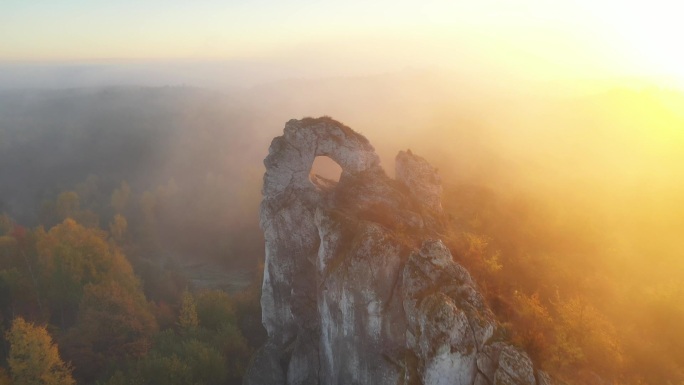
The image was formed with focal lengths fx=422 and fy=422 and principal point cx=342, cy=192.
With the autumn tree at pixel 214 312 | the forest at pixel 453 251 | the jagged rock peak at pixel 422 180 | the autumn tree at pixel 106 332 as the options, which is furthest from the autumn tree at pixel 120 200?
the jagged rock peak at pixel 422 180

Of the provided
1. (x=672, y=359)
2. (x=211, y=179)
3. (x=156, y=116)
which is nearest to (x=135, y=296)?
(x=672, y=359)

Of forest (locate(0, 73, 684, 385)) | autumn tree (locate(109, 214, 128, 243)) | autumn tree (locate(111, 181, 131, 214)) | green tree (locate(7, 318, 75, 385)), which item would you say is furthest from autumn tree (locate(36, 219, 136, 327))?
autumn tree (locate(111, 181, 131, 214))

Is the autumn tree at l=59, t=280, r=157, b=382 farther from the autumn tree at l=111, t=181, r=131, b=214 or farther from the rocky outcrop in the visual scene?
the autumn tree at l=111, t=181, r=131, b=214

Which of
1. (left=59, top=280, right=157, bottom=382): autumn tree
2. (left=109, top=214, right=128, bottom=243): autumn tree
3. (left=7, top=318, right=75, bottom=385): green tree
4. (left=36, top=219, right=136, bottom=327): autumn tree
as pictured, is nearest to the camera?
(left=7, top=318, right=75, bottom=385): green tree

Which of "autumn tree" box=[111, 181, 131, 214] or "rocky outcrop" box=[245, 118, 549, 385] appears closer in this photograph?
"rocky outcrop" box=[245, 118, 549, 385]

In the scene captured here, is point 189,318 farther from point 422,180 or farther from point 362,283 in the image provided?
point 422,180

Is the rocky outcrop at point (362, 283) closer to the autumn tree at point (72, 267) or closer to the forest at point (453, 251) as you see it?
the forest at point (453, 251)

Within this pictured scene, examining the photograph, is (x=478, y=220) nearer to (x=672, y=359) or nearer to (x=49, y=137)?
(x=672, y=359)
